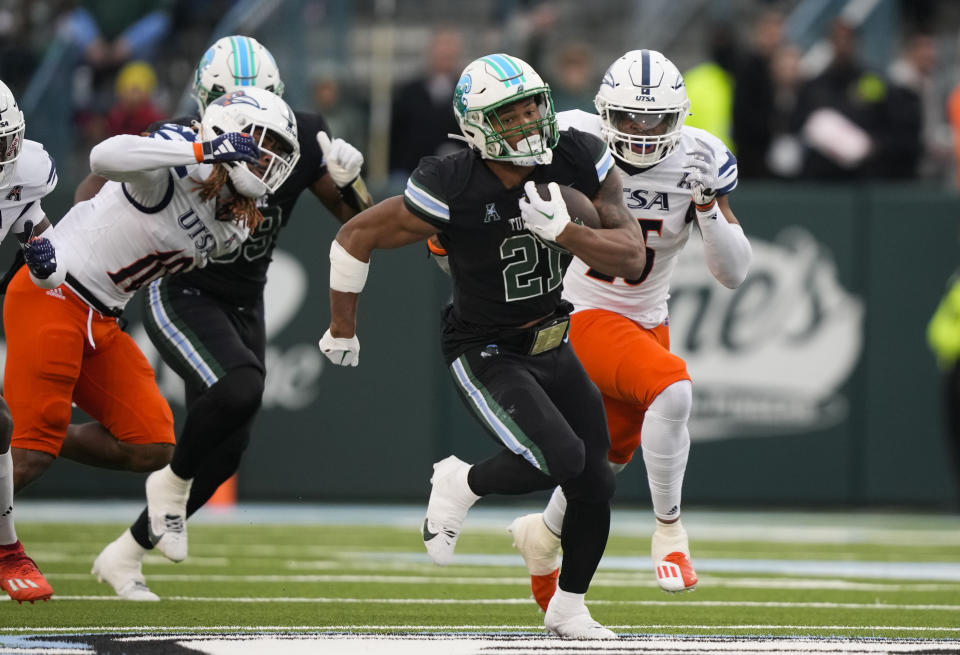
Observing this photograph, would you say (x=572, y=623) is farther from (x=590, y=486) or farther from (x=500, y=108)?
(x=500, y=108)

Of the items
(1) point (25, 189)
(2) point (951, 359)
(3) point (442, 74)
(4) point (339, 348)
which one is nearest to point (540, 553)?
(4) point (339, 348)

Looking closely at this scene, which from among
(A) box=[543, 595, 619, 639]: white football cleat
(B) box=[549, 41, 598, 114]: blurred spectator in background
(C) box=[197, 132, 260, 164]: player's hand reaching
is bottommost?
(A) box=[543, 595, 619, 639]: white football cleat

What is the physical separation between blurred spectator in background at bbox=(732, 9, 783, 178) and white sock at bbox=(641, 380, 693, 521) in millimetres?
5280

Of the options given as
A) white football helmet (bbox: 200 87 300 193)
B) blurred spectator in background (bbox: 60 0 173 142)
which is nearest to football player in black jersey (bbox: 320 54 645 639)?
white football helmet (bbox: 200 87 300 193)

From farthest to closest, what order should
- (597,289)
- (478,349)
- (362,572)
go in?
(362,572)
(597,289)
(478,349)

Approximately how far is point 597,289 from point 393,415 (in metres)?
4.52

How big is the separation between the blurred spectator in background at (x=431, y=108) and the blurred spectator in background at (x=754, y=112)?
6.23 feet

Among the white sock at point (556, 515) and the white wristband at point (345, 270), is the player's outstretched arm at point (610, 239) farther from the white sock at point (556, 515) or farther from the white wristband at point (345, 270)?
the white sock at point (556, 515)

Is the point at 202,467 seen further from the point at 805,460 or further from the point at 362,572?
the point at 805,460

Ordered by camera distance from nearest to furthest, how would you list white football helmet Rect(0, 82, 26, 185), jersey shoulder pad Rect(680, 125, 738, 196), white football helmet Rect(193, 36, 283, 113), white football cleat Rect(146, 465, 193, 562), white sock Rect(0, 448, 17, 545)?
white football helmet Rect(0, 82, 26, 185), white sock Rect(0, 448, 17, 545), jersey shoulder pad Rect(680, 125, 738, 196), white football cleat Rect(146, 465, 193, 562), white football helmet Rect(193, 36, 283, 113)

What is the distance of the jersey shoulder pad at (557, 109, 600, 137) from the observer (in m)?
5.62

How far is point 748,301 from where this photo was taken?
10227 millimetres

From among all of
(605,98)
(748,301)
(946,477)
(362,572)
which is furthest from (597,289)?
(946,477)

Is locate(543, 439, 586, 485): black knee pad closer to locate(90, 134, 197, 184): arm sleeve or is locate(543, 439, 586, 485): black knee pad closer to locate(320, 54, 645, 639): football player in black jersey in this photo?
locate(320, 54, 645, 639): football player in black jersey
